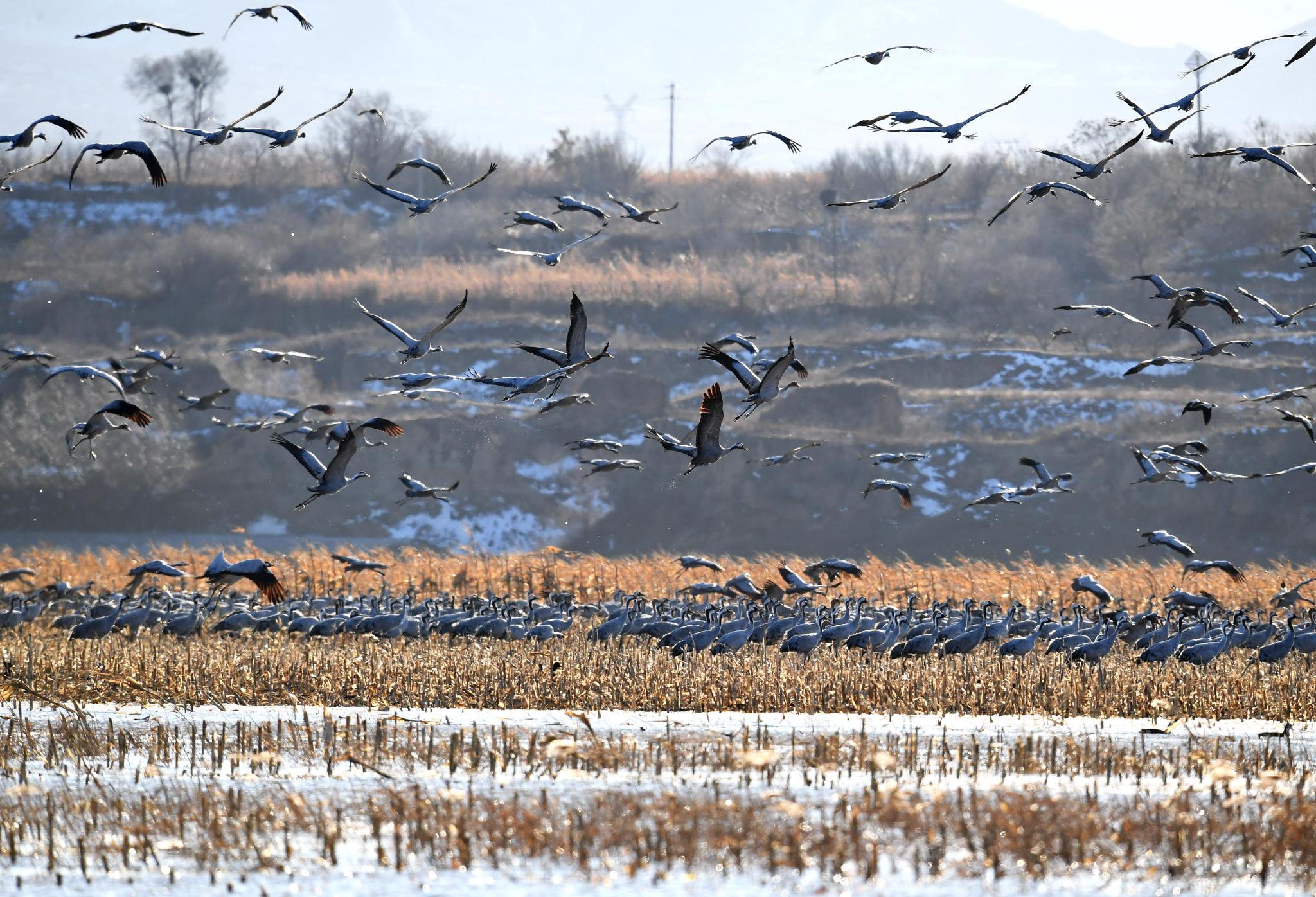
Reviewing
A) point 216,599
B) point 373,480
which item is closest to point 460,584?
point 216,599

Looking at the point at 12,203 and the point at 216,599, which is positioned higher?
the point at 12,203

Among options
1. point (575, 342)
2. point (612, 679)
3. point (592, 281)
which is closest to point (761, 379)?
point (575, 342)

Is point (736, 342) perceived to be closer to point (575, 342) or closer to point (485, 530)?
point (575, 342)

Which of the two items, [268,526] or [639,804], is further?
[268,526]

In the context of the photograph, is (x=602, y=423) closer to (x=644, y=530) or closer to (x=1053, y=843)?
(x=644, y=530)

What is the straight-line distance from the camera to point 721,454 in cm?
1330

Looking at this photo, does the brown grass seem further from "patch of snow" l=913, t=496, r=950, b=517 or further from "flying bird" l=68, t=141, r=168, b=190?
"flying bird" l=68, t=141, r=168, b=190

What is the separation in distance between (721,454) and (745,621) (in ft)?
19.6

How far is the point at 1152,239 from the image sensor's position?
74125 millimetres

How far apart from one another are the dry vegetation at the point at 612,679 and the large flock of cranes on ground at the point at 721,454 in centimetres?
35

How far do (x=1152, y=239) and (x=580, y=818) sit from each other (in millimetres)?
69938

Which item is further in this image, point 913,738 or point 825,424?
point 825,424

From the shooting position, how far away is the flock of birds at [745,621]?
18.1 meters

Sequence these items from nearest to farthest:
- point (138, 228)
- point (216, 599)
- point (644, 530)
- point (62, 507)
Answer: point (216, 599)
point (644, 530)
point (62, 507)
point (138, 228)
